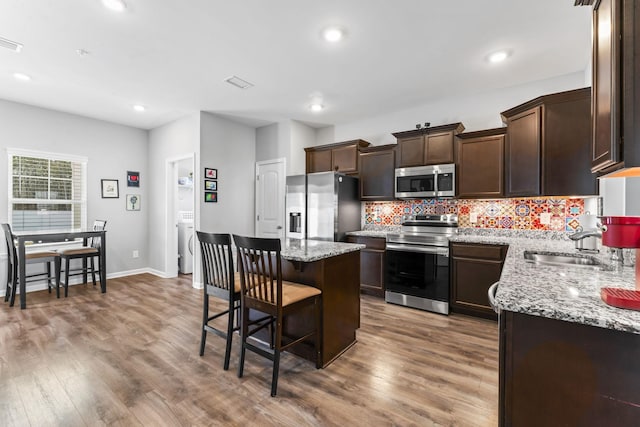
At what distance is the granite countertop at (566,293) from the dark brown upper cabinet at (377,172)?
261cm

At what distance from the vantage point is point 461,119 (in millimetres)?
3932

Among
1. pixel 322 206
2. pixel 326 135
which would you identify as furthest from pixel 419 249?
pixel 326 135

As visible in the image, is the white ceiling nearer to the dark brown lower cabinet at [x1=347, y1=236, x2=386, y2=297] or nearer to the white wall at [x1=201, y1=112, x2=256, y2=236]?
the white wall at [x1=201, y1=112, x2=256, y2=236]

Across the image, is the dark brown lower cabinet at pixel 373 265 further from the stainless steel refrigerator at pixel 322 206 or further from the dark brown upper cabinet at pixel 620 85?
the dark brown upper cabinet at pixel 620 85

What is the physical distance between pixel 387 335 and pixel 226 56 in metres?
3.21

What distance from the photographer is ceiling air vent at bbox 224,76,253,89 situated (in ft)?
11.0

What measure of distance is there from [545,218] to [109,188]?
21.7ft

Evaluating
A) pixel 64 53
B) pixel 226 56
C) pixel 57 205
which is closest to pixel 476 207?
pixel 226 56

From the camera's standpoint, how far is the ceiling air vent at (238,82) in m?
3.36

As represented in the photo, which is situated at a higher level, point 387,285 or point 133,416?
point 387,285

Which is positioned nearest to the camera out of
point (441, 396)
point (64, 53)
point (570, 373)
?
point (570, 373)

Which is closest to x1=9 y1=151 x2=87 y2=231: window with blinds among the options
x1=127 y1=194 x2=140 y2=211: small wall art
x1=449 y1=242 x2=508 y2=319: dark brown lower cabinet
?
x1=127 y1=194 x2=140 y2=211: small wall art

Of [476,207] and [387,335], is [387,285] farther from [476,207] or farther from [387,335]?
[476,207]

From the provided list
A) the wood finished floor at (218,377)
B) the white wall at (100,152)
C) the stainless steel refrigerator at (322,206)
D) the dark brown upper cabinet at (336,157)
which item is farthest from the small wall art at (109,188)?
the dark brown upper cabinet at (336,157)
